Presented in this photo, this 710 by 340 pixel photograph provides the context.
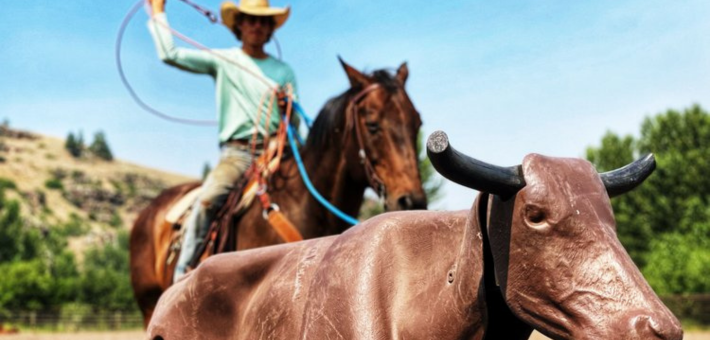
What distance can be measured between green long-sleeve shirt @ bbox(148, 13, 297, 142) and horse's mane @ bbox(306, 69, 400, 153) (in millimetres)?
417

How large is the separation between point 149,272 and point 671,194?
44758 millimetres

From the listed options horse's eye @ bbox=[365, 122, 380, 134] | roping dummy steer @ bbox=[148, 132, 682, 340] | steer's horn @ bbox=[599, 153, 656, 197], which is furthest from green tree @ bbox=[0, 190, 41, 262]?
steer's horn @ bbox=[599, 153, 656, 197]

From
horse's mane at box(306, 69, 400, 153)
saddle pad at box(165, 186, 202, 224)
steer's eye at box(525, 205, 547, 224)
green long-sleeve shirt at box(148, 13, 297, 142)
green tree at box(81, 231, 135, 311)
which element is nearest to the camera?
steer's eye at box(525, 205, 547, 224)

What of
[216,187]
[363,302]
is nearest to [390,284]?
[363,302]

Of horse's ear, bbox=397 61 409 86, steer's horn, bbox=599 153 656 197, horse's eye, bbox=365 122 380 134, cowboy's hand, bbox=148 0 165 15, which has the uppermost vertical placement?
cowboy's hand, bbox=148 0 165 15

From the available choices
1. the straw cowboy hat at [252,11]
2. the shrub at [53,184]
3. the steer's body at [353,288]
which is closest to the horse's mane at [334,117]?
the straw cowboy hat at [252,11]

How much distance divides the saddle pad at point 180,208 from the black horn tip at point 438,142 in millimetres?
5541

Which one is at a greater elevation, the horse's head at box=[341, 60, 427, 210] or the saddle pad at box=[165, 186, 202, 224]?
the horse's head at box=[341, 60, 427, 210]

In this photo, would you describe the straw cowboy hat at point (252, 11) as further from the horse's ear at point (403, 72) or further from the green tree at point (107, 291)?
the green tree at point (107, 291)

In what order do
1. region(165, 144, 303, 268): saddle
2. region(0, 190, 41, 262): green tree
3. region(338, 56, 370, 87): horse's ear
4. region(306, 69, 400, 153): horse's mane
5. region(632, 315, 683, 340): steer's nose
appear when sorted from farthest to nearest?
region(0, 190, 41, 262): green tree → region(338, 56, 370, 87): horse's ear → region(306, 69, 400, 153): horse's mane → region(165, 144, 303, 268): saddle → region(632, 315, 683, 340): steer's nose

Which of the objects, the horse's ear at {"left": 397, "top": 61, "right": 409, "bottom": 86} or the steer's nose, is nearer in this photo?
the steer's nose

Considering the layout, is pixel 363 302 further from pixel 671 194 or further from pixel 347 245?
pixel 671 194

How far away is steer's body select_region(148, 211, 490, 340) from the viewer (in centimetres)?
256

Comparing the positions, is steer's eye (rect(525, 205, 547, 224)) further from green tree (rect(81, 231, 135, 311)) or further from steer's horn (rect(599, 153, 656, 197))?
green tree (rect(81, 231, 135, 311))
